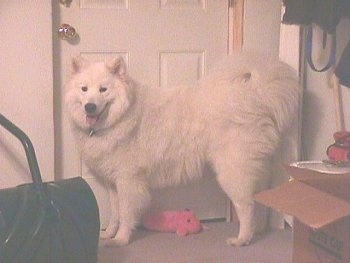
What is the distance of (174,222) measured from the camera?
3172 mm

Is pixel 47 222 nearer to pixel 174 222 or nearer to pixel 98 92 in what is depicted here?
pixel 98 92

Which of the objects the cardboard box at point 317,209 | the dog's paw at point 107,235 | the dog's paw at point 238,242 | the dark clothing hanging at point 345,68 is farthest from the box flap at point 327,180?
the dog's paw at point 107,235

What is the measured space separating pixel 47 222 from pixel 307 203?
895 millimetres

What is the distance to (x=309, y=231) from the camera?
2.19m

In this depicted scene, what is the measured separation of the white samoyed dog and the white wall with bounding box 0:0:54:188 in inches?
6.6

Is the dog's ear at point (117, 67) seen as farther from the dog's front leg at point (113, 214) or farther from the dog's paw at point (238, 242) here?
the dog's paw at point (238, 242)

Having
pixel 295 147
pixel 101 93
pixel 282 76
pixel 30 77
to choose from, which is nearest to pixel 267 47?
pixel 282 76

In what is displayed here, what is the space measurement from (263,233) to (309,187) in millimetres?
1142

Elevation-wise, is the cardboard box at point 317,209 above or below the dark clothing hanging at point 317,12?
below

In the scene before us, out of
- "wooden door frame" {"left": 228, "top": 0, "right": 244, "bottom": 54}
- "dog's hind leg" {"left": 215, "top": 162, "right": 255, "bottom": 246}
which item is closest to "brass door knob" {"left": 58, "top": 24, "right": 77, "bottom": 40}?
"wooden door frame" {"left": 228, "top": 0, "right": 244, "bottom": 54}

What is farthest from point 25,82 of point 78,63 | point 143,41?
point 143,41

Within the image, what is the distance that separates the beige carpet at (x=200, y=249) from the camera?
2.78 metres

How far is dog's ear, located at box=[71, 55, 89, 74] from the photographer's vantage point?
281 centimetres

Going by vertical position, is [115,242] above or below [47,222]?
below
